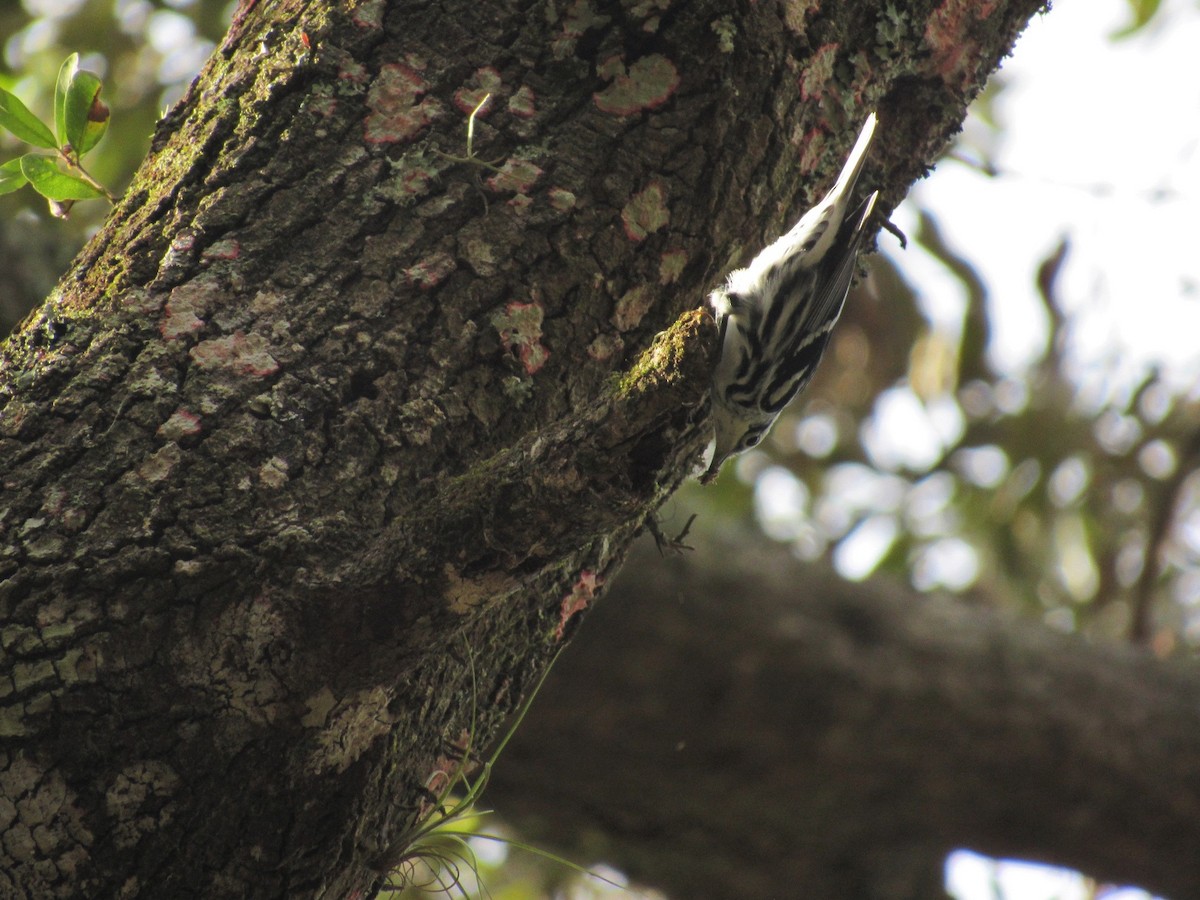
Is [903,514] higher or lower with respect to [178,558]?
higher

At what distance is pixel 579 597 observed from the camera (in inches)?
93.7

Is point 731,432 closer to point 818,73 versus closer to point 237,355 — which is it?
point 818,73

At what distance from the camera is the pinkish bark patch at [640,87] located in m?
2.14

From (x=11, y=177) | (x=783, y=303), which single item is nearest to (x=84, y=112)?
(x=11, y=177)

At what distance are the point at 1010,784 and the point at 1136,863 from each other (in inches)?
30.3

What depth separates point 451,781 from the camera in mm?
2146

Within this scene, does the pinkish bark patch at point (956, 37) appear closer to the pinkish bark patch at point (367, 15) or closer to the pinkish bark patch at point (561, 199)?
the pinkish bark patch at point (561, 199)


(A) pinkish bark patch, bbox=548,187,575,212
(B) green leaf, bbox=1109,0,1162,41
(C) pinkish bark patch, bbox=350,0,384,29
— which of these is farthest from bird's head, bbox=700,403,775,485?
(B) green leaf, bbox=1109,0,1162,41

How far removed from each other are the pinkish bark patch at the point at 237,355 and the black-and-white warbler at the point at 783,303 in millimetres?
921

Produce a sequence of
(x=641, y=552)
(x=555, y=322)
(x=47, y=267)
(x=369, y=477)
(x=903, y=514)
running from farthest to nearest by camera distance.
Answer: (x=903, y=514) < (x=641, y=552) < (x=47, y=267) < (x=555, y=322) < (x=369, y=477)

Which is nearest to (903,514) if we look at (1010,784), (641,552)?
(1010,784)

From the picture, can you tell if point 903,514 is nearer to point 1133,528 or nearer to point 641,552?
point 1133,528

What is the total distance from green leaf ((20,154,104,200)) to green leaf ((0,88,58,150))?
0.23ft

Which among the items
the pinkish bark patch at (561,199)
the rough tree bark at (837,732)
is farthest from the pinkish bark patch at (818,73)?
the rough tree bark at (837,732)
